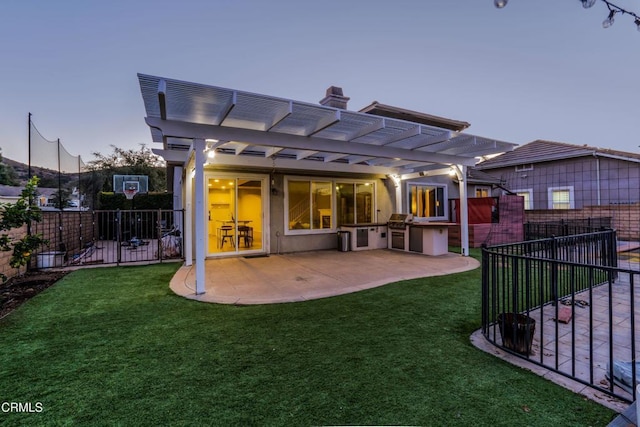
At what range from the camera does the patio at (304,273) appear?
4.82 m

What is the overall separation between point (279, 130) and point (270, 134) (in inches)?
8.3

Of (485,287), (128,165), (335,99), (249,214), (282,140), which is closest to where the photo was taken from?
(485,287)

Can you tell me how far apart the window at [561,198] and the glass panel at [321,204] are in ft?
39.7

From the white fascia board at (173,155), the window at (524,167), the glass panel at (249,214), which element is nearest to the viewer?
the white fascia board at (173,155)

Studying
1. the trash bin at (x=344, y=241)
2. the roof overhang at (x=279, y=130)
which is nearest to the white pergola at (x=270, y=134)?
the roof overhang at (x=279, y=130)

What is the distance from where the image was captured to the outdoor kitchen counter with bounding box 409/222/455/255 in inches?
335

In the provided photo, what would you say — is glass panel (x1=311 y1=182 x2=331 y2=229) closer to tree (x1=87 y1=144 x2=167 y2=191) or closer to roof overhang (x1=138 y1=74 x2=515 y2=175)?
roof overhang (x1=138 y1=74 x2=515 y2=175)

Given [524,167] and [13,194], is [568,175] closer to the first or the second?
[524,167]

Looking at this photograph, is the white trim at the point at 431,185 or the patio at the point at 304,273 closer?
the patio at the point at 304,273

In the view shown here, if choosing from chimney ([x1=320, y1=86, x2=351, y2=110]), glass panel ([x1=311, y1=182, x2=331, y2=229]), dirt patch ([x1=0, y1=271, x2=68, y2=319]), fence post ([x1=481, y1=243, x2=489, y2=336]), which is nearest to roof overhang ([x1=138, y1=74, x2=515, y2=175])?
glass panel ([x1=311, y1=182, x2=331, y2=229])

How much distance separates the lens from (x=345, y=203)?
10305 mm

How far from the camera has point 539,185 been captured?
14695 millimetres

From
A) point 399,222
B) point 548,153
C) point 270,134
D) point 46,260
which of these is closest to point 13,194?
point 46,260

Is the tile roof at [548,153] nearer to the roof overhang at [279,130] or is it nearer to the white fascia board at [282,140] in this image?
the roof overhang at [279,130]
